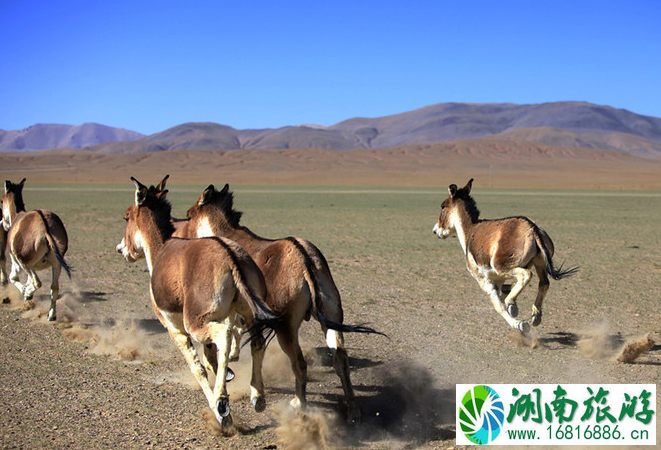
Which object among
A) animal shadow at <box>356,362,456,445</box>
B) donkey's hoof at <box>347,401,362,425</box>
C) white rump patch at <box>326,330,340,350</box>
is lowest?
animal shadow at <box>356,362,456,445</box>

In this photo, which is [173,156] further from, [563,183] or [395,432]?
[395,432]

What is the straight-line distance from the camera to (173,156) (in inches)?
5221

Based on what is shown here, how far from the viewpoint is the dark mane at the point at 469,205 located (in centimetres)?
1054

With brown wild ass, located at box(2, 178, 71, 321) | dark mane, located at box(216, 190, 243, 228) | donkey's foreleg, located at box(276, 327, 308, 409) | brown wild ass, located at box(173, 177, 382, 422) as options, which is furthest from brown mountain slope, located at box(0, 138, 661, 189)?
donkey's foreleg, located at box(276, 327, 308, 409)

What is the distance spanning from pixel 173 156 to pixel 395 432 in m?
132

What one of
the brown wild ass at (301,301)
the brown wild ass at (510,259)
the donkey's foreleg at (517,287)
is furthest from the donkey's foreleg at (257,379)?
the donkey's foreleg at (517,287)

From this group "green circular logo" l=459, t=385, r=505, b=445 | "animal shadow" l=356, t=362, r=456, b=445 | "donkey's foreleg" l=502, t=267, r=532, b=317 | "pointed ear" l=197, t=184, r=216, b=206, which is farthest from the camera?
"donkey's foreleg" l=502, t=267, r=532, b=317

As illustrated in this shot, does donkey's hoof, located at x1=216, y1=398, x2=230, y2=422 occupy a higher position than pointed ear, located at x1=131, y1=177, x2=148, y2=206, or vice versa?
pointed ear, located at x1=131, y1=177, x2=148, y2=206

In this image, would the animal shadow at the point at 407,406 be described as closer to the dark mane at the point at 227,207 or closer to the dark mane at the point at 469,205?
the dark mane at the point at 227,207

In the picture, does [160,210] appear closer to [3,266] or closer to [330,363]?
[330,363]

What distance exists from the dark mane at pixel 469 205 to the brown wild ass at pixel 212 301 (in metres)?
5.55

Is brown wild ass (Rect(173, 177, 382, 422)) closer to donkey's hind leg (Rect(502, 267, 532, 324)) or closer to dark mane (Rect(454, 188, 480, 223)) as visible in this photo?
donkey's hind leg (Rect(502, 267, 532, 324))

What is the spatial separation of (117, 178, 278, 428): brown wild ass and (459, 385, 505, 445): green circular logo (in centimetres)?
185

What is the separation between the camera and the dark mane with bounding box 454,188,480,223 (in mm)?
10538
